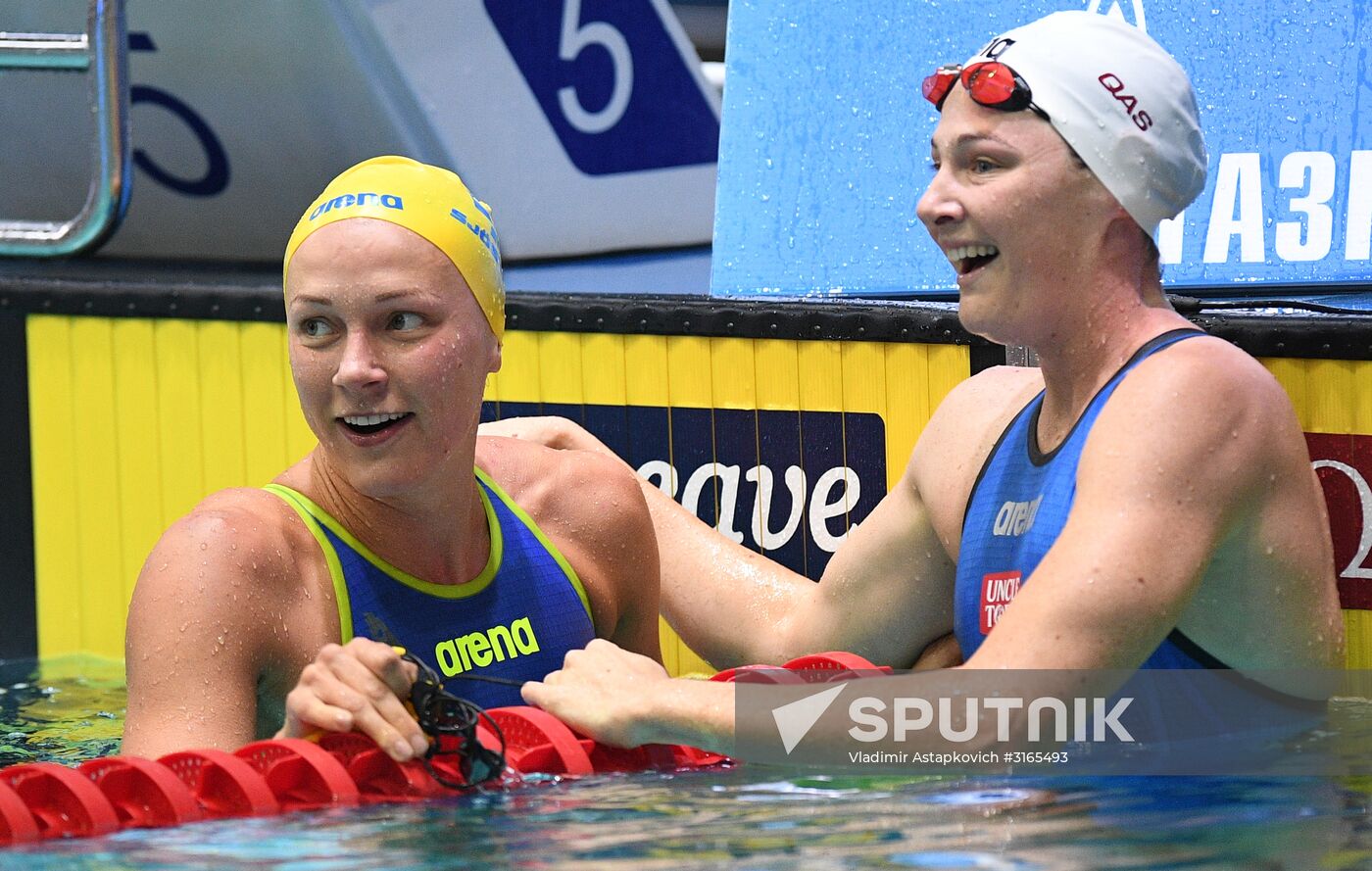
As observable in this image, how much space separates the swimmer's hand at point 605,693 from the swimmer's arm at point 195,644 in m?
0.46

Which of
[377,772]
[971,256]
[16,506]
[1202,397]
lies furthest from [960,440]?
[16,506]

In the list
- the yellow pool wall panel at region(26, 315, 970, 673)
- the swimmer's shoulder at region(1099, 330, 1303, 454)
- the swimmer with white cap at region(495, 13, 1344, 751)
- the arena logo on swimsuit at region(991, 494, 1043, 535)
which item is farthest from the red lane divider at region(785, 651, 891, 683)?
the yellow pool wall panel at region(26, 315, 970, 673)

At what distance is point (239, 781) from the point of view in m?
2.61

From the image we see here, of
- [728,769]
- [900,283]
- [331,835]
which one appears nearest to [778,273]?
[900,283]

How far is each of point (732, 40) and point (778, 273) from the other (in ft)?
2.73

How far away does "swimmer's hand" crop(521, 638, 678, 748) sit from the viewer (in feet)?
9.27

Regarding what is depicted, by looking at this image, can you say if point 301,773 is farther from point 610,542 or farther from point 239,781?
point 610,542

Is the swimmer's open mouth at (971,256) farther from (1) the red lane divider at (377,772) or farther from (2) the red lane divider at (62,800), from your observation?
(2) the red lane divider at (62,800)

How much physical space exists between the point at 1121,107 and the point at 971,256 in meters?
0.35

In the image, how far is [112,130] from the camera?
532 cm

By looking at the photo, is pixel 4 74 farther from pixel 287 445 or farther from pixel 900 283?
pixel 900 283

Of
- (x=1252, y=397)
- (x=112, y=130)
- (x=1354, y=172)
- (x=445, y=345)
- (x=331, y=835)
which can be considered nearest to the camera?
(x=331, y=835)

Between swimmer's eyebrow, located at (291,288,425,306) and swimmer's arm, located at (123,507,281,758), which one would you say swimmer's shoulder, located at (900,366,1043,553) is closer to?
swimmer's eyebrow, located at (291,288,425,306)

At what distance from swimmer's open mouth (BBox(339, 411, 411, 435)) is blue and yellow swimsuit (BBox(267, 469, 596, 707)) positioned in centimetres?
16
